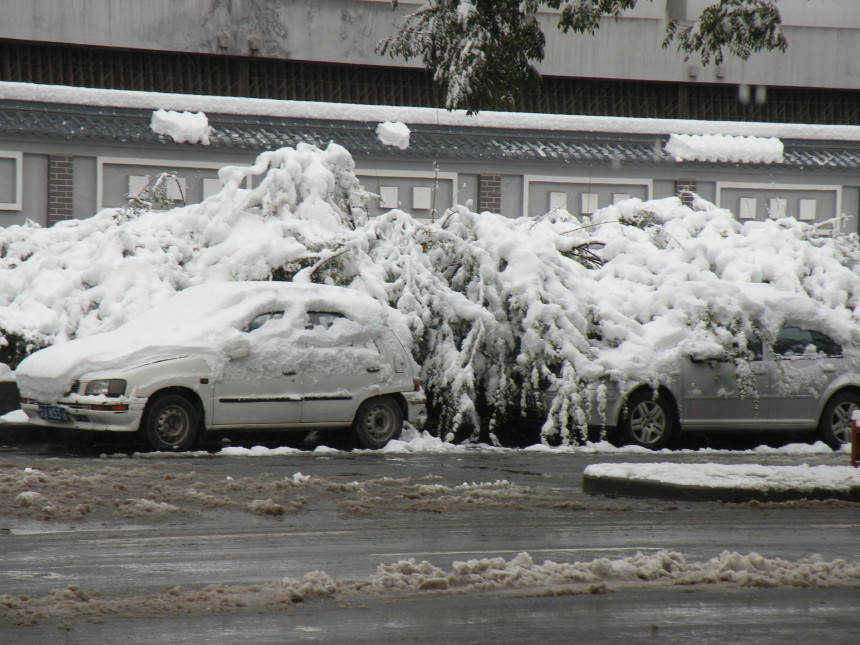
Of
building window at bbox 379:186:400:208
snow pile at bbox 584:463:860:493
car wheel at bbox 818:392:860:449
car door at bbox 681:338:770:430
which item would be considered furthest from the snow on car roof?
building window at bbox 379:186:400:208

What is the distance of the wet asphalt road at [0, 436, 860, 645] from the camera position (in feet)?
19.2

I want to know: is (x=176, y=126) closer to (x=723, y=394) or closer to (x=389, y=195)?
(x=389, y=195)

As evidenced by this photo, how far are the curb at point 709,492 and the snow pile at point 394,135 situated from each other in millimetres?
16027

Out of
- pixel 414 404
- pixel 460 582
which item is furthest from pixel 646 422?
pixel 460 582

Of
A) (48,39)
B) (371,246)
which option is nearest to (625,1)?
(371,246)

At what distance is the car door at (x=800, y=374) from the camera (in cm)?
1656

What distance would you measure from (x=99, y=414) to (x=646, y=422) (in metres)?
6.31

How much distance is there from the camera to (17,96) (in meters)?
24.0

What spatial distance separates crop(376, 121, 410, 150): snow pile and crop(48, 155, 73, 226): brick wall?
19.1 ft

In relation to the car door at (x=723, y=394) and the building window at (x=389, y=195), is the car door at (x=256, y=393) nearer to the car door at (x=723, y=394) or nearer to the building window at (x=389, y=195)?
the car door at (x=723, y=394)

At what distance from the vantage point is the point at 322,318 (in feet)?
49.2

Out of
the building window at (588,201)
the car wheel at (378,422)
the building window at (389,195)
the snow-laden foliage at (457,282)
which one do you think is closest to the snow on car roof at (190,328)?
the car wheel at (378,422)

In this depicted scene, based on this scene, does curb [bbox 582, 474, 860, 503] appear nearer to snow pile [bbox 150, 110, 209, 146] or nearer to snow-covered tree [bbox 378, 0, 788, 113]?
snow-covered tree [bbox 378, 0, 788, 113]

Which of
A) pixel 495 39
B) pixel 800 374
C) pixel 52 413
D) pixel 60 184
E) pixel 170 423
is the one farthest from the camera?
pixel 60 184
